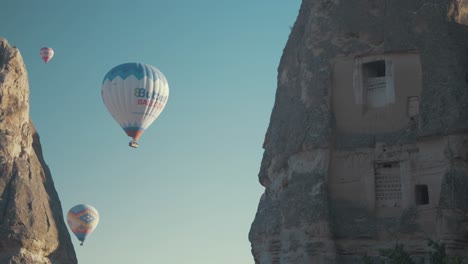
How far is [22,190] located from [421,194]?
579 inches

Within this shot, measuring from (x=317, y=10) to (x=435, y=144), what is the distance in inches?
197

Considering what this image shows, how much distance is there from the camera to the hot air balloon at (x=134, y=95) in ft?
116

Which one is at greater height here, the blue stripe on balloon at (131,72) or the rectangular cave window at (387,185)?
the blue stripe on balloon at (131,72)

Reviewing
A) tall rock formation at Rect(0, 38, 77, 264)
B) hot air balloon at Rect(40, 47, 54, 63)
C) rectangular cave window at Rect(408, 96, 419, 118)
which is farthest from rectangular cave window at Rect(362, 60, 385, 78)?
hot air balloon at Rect(40, 47, 54, 63)

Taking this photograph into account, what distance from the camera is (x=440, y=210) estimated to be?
21.6 m

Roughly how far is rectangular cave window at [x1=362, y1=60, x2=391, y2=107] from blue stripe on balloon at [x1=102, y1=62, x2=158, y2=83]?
1330cm

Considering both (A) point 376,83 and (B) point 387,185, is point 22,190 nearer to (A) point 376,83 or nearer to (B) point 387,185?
(A) point 376,83

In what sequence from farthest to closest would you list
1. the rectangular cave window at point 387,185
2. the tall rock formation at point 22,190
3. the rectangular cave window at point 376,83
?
the tall rock formation at point 22,190 < the rectangular cave window at point 376,83 < the rectangular cave window at point 387,185

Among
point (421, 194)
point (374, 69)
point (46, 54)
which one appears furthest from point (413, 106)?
point (46, 54)

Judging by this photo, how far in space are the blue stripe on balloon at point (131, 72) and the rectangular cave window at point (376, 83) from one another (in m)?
13.3

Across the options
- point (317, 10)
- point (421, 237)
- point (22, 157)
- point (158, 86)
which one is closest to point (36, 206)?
point (22, 157)

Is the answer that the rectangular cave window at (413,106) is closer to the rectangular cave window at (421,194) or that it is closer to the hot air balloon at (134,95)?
the rectangular cave window at (421,194)

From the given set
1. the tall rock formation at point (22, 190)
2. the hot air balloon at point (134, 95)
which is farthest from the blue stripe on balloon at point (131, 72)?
the tall rock formation at point (22, 190)

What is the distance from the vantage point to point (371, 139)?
76.1 ft
